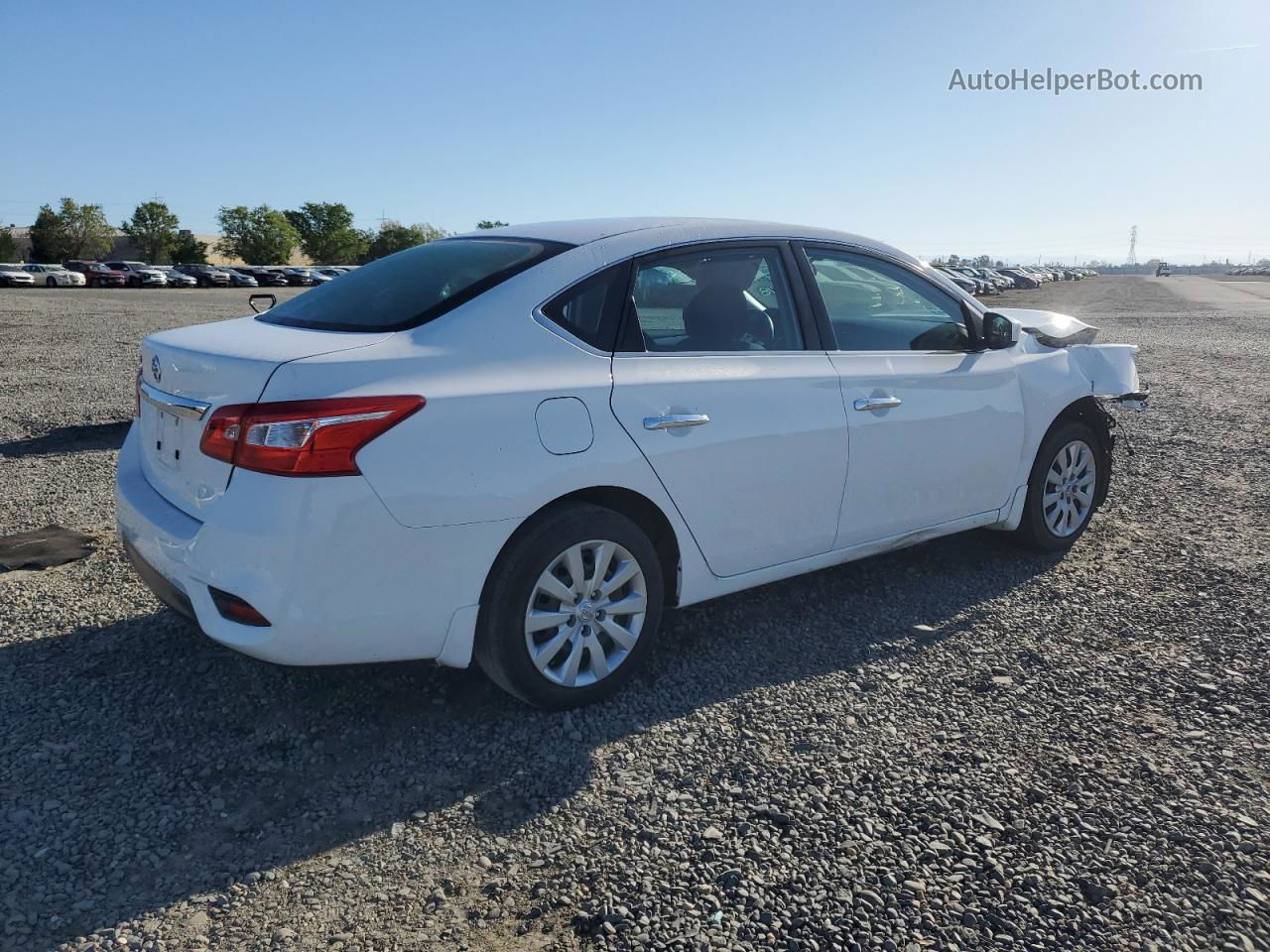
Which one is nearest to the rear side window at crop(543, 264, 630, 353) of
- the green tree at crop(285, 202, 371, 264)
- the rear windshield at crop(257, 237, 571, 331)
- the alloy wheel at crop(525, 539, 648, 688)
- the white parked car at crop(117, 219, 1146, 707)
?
the white parked car at crop(117, 219, 1146, 707)

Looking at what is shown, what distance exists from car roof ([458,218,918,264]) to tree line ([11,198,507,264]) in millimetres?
83116

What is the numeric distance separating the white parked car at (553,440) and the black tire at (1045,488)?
0.49 metres

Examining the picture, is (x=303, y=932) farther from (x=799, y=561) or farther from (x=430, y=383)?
(x=799, y=561)

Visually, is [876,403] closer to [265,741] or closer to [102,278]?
[265,741]

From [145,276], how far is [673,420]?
60871 mm

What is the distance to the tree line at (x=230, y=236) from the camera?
3723 inches

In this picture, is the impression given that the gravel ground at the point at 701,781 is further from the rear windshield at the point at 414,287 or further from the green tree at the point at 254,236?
the green tree at the point at 254,236

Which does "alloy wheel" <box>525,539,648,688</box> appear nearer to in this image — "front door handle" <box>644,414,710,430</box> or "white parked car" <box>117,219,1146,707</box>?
"white parked car" <box>117,219,1146,707</box>

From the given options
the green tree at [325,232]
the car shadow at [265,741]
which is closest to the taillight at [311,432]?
the car shadow at [265,741]

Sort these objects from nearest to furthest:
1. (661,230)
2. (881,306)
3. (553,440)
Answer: (553,440), (661,230), (881,306)

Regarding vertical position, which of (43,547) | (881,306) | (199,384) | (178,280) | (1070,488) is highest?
(178,280)

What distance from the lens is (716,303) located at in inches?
151

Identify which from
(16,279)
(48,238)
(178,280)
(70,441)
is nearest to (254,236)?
(48,238)

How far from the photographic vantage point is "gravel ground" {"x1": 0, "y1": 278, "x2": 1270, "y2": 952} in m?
2.44
